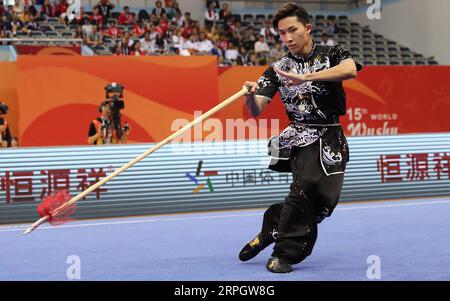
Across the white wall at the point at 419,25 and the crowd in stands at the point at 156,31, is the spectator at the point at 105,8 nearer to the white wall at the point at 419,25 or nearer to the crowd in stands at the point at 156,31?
the crowd in stands at the point at 156,31

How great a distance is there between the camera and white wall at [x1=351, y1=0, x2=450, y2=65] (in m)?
21.4

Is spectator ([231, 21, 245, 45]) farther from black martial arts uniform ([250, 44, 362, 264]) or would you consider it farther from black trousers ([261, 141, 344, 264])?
black trousers ([261, 141, 344, 264])

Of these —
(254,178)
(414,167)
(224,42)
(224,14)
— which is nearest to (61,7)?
(224,42)

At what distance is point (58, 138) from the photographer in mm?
14086

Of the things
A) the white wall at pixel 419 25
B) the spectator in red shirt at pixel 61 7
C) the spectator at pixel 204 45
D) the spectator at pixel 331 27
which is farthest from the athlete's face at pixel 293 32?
the spectator at pixel 331 27

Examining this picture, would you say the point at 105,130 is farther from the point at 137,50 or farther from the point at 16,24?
the point at 16,24

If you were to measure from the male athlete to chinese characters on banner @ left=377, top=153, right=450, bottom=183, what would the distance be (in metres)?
5.19

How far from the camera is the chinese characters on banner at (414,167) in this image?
988 centimetres

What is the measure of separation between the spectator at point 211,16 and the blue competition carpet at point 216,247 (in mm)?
12953

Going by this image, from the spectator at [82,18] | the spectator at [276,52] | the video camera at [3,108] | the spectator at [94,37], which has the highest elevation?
the spectator at [82,18]

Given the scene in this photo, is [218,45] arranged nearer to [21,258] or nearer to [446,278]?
[21,258]

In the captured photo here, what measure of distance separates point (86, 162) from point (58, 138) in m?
5.67

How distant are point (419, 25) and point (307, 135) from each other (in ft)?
62.5
